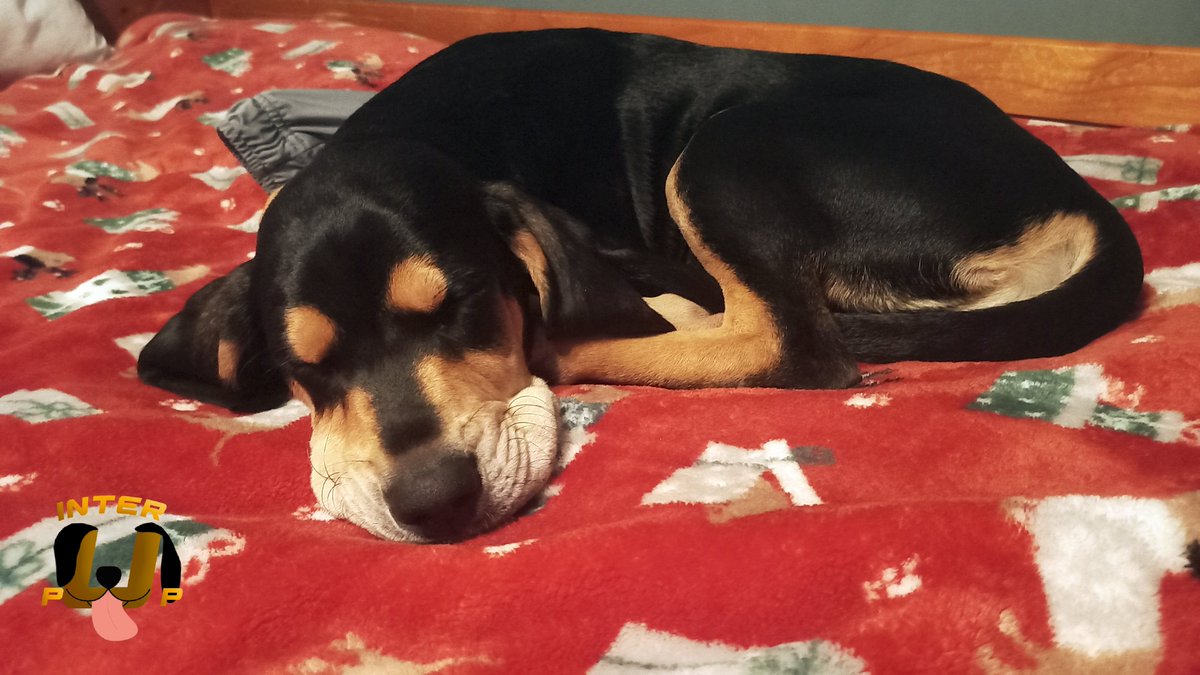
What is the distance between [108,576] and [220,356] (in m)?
0.72

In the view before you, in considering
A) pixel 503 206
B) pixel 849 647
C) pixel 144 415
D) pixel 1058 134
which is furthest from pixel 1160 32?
pixel 144 415

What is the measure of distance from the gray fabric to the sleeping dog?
69 cm

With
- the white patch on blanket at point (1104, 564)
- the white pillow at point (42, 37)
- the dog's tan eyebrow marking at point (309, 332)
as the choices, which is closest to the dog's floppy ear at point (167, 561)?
the dog's tan eyebrow marking at point (309, 332)

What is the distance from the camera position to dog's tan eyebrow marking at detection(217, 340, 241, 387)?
68.4 inches

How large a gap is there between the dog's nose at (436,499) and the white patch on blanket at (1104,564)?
781mm

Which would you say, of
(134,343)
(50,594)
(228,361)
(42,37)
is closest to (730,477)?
(50,594)

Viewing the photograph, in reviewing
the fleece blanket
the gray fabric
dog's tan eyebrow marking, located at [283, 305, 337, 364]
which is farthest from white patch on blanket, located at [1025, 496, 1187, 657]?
the gray fabric

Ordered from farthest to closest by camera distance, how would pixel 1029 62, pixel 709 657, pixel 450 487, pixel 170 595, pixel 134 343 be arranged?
1. pixel 1029 62
2. pixel 134 343
3. pixel 450 487
4. pixel 170 595
5. pixel 709 657

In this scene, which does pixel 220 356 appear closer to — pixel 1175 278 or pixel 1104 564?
pixel 1104 564

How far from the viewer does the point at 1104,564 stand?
0.96 m

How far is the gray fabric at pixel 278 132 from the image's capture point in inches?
110

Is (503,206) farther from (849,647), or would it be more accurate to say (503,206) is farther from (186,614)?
(849,647)

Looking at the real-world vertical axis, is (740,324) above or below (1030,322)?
below

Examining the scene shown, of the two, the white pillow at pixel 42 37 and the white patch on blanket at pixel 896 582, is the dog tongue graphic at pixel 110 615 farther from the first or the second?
the white pillow at pixel 42 37
